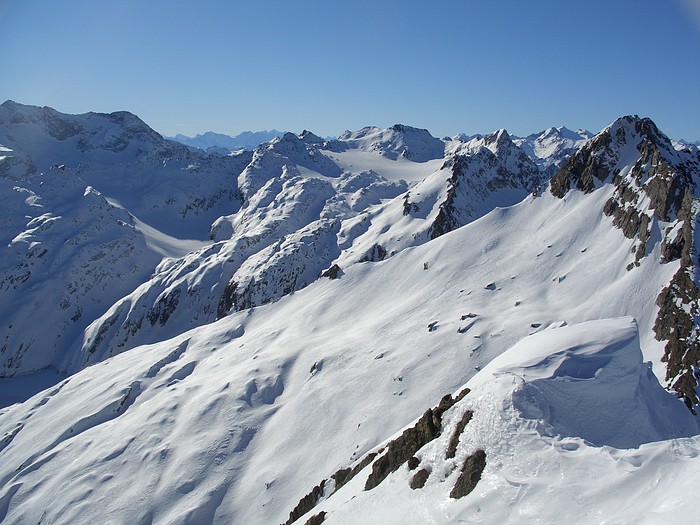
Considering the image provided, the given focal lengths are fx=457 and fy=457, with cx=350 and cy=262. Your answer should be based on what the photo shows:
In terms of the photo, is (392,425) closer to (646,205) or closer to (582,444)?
(582,444)

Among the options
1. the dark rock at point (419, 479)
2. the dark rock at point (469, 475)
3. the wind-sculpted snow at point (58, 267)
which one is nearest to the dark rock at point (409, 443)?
the dark rock at point (419, 479)

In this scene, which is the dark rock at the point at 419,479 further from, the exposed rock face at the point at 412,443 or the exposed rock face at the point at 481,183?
the exposed rock face at the point at 481,183

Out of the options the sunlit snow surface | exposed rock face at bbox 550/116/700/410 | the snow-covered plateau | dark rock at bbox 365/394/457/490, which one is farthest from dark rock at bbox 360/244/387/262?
dark rock at bbox 365/394/457/490

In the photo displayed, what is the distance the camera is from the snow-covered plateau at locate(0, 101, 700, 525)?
17.4m

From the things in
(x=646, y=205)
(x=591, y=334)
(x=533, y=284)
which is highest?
(x=646, y=205)

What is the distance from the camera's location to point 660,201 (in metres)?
51.5

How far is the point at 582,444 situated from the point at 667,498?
4.16m

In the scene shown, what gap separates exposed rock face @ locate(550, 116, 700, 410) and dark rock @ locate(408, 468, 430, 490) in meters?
22.8

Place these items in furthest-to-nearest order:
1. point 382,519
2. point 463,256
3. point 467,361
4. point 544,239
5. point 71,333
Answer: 1. point 71,333
2. point 463,256
3. point 544,239
4. point 467,361
5. point 382,519

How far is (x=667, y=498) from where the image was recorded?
1234 cm

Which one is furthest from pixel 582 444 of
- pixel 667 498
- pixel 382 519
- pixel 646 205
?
pixel 646 205

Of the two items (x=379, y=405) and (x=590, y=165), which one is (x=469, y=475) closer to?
(x=379, y=405)

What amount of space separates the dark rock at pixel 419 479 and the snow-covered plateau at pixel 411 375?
92 mm

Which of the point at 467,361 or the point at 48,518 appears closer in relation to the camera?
the point at 467,361
